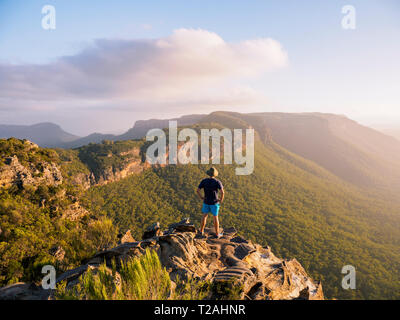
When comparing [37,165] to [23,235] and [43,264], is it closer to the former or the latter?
[23,235]

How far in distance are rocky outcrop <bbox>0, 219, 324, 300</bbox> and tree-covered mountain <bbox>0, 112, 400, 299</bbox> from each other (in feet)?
18.1

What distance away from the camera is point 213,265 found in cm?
801

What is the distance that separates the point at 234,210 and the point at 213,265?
42.3 meters

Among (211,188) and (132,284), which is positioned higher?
(211,188)

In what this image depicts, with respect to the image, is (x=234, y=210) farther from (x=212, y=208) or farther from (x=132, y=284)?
(x=132, y=284)

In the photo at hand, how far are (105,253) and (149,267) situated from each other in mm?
4769

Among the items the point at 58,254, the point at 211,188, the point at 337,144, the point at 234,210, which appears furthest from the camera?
the point at 337,144

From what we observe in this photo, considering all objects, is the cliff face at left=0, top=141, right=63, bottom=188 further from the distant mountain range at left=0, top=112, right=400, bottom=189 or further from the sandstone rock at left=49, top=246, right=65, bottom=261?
the distant mountain range at left=0, top=112, right=400, bottom=189

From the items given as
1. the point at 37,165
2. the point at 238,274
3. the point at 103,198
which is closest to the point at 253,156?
the point at 103,198

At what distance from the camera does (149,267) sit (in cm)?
382

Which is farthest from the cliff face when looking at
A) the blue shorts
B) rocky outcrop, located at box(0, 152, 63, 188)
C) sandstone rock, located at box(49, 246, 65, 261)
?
the blue shorts

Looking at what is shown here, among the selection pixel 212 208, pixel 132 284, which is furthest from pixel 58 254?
pixel 132 284

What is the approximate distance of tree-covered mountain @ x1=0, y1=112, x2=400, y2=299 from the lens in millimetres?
18797

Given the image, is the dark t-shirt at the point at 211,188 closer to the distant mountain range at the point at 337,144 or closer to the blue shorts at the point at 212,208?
the blue shorts at the point at 212,208
